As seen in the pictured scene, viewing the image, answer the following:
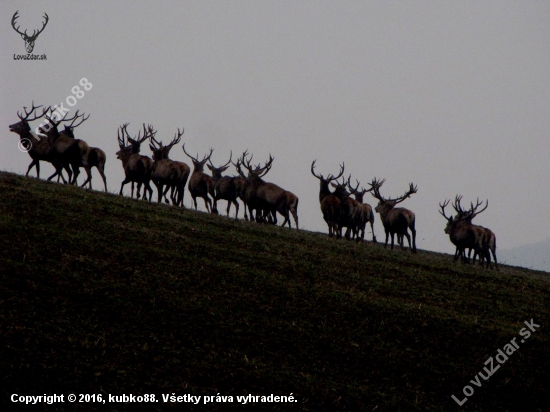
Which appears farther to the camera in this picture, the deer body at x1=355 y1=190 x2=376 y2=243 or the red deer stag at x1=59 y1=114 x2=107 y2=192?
the deer body at x1=355 y1=190 x2=376 y2=243

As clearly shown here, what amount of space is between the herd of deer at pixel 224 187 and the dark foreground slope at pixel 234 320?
7.02 metres

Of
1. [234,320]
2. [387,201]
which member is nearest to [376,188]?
[387,201]

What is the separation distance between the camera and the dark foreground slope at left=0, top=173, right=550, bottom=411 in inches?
413

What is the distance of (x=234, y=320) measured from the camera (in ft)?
43.1

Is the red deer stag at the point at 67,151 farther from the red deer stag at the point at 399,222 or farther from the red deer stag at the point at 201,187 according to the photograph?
the red deer stag at the point at 399,222

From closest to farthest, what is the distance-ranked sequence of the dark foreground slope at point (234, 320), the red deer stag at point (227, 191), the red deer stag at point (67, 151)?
the dark foreground slope at point (234, 320), the red deer stag at point (67, 151), the red deer stag at point (227, 191)

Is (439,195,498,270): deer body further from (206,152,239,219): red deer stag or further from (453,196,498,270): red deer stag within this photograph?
(206,152,239,219): red deer stag

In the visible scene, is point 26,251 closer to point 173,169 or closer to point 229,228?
point 229,228

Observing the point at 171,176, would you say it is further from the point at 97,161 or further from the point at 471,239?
the point at 471,239

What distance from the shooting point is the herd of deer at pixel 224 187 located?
27.4 metres

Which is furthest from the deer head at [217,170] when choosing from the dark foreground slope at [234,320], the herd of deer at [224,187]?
the dark foreground slope at [234,320]

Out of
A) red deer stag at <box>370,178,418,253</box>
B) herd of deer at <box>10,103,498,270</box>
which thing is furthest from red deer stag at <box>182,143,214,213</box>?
red deer stag at <box>370,178,418,253</box>

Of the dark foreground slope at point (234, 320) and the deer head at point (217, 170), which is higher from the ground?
the deer head at point (217, 170)

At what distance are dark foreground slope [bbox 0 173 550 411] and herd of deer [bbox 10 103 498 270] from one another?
7021mm
